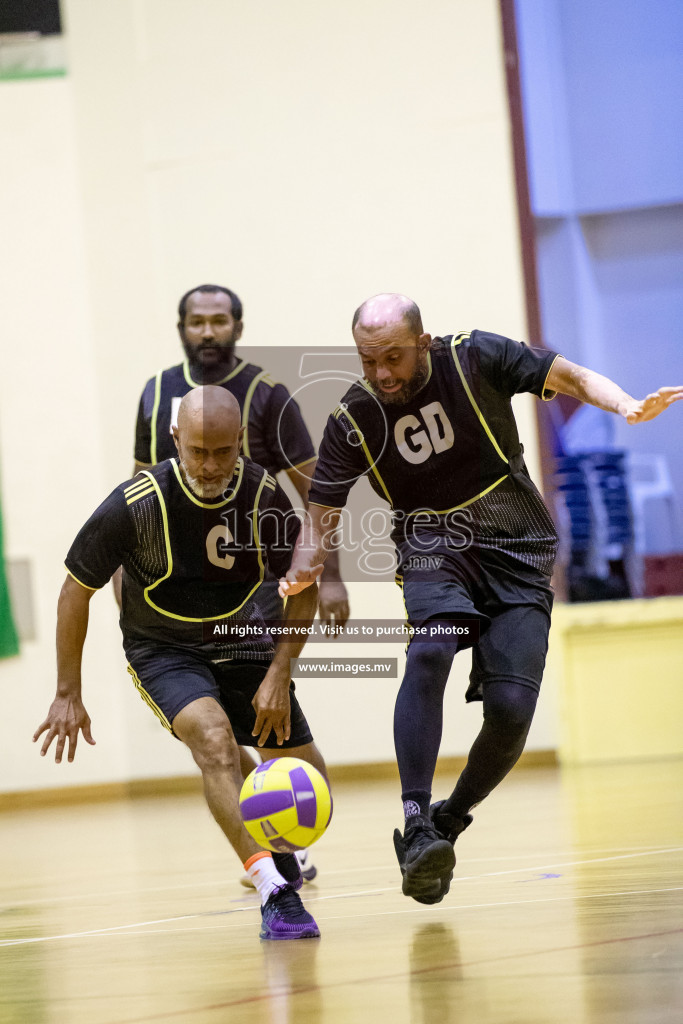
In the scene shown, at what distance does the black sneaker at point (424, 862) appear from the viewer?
2986 millimetres

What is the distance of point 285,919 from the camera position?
3146 mm

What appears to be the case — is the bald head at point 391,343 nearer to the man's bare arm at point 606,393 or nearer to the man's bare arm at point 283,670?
the man's bare arm at point 606,393

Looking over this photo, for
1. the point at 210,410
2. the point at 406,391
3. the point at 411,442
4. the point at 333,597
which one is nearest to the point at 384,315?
the point at 406,391

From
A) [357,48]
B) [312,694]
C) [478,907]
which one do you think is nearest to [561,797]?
[312,694]

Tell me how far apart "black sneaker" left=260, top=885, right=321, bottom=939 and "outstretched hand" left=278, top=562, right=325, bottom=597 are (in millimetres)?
808

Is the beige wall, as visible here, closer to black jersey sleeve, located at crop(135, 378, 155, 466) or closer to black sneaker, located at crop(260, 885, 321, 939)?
black jersey sleeve, located at crop(135, 378, 155, 466)

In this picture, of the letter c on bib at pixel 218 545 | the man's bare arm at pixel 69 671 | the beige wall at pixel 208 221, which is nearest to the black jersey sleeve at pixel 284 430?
the letter c on bib at pixel 218 545

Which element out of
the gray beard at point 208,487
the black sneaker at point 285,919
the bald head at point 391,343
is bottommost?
the black sneaker at point 285,919

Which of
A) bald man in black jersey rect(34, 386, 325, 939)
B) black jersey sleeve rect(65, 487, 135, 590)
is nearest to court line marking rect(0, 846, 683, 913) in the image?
bald man in black jersey rect(34, 386, 325, 939)

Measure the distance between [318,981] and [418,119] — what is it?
6.43 metres

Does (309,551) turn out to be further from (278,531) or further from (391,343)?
(391,343)

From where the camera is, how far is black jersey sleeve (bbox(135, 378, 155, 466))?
4824mm

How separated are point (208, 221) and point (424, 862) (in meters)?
5.92

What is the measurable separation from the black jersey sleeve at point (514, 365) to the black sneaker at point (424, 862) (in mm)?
1248
